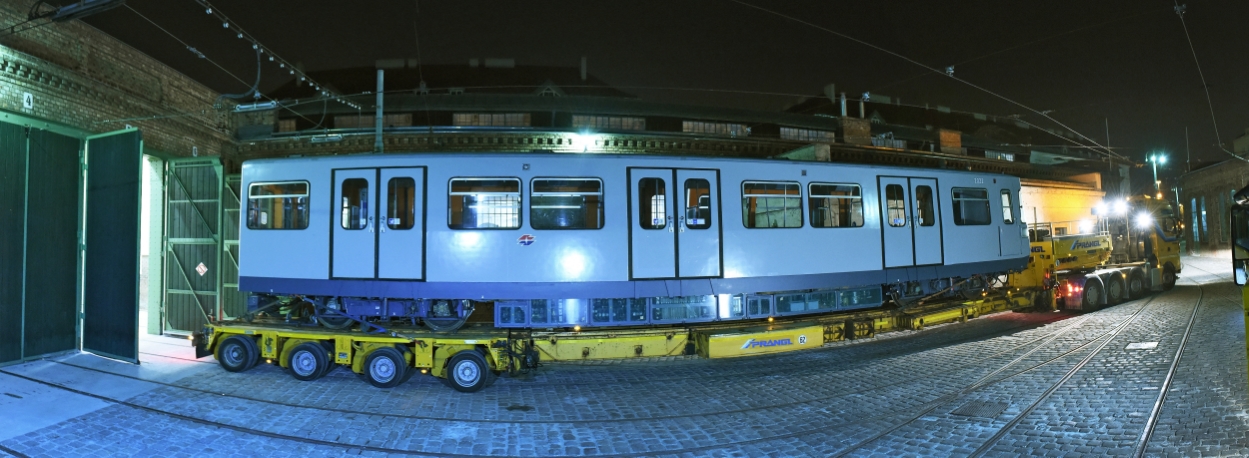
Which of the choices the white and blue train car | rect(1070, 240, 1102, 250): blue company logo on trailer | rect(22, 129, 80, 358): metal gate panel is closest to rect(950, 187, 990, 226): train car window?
the white and blue train car

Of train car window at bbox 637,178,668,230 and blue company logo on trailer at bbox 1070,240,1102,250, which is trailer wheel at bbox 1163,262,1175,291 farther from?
train car window at bbox 637,178,668,230

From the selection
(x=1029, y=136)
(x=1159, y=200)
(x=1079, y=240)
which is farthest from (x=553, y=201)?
(x=1029, y=136)

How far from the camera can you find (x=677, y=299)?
8.82 meters

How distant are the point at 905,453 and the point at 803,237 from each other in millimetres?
4502

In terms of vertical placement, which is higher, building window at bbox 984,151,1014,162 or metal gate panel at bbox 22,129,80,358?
building window at bbox 984,151,1014,162

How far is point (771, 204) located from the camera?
914 cm

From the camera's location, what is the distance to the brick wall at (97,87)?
30.0ft

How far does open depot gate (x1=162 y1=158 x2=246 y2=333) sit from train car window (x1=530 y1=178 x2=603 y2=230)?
8629 mm

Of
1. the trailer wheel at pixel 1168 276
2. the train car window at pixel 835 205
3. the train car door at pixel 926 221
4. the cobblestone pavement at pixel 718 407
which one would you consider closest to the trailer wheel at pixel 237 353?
the cobblestone pavement at pixel 718 407

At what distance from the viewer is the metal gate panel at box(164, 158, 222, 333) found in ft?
40.7

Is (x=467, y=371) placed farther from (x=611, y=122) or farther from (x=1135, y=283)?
(x=1135, y=283)

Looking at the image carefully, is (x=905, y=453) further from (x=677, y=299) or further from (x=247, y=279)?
(x=247, y=279)

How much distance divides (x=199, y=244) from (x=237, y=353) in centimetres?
567

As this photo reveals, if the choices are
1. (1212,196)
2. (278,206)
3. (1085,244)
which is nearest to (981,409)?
(278,206)
